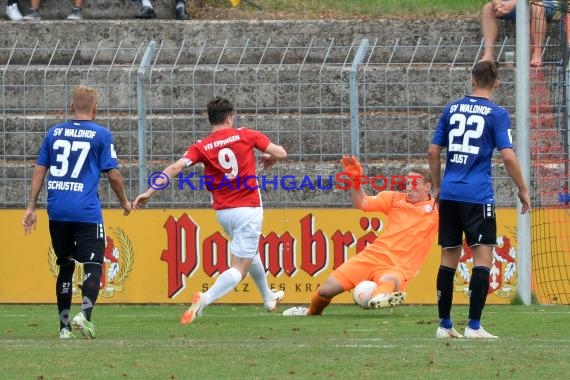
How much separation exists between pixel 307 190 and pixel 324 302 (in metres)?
3.44

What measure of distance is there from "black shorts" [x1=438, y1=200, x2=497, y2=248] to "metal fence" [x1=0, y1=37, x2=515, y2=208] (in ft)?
17.4

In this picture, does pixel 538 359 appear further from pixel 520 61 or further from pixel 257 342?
pixel 520 61

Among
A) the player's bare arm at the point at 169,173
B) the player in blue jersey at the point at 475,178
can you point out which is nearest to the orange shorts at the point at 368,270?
the player's bare arm at the point at 169,173

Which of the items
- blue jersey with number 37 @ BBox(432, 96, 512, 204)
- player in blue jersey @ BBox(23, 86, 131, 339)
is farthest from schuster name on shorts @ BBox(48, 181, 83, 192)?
blue jersey with number 37 @ BBox(432, 96, 512, 204)

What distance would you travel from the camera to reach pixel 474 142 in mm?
9461

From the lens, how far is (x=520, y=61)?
1329 cm

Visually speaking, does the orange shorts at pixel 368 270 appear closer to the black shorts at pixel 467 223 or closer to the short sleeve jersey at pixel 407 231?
the short sleeve jersey at pixel 407 231

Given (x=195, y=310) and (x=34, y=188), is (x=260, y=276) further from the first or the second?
(x=34, y=188)

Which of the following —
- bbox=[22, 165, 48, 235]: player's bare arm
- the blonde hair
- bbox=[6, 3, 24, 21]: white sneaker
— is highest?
bbox=[6, 3, 24, 21]: white sneaker

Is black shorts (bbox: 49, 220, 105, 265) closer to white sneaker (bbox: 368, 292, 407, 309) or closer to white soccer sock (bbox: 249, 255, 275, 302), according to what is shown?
white soccer sock (bbox: 249, 255, 275, 302)

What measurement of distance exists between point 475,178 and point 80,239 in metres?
2.86

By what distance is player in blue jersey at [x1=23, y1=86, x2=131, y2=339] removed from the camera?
32.8 feet

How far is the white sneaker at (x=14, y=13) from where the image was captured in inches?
771

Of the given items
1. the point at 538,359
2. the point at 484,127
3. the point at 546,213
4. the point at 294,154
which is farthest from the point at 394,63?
the point at 538,359
